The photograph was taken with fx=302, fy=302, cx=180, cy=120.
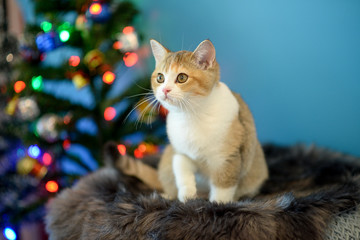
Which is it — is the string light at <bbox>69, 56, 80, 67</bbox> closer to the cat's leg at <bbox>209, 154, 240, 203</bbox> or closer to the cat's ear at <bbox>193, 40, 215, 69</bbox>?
the cat's ear at <bbox>193, 40, 215, 69</bbox>

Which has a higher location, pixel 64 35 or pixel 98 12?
pixel 98 12

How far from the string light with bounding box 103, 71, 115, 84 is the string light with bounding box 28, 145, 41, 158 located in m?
0.47

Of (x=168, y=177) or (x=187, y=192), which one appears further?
(x=168, y=177)

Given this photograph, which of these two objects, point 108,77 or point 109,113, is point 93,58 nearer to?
point 108,77

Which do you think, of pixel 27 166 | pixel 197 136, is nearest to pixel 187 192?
pixel 197 136

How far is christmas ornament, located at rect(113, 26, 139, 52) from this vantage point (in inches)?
61.2

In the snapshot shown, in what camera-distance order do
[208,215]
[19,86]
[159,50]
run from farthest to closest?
[19,86] → [159,50] → [208,215]

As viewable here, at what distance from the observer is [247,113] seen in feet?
3.57

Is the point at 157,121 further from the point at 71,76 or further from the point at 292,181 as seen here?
the point at 292,181

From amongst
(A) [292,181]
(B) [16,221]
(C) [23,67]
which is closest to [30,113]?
(C) [23,67]

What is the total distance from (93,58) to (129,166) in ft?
2.01

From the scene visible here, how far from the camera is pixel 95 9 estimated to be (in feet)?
4.97

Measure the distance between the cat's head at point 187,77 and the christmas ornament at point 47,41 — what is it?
0.76 metres

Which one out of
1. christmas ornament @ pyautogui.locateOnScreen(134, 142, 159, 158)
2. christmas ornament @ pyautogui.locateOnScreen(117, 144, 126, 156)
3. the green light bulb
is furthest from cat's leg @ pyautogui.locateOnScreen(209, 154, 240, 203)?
the green light bulb
